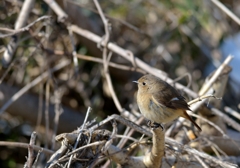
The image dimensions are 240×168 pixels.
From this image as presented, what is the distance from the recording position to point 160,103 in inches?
124

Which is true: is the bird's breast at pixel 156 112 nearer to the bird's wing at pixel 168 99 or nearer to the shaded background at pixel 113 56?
the bird's wing at pixel 168 99

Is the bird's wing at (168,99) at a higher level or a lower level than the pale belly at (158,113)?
higher

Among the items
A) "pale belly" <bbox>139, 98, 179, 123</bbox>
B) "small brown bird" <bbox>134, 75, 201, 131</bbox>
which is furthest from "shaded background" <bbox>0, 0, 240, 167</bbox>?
"pale belly" <bbox>139, 98, 179, 123</bbox>

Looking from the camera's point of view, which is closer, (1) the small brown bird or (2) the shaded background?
(1) the small brown bird

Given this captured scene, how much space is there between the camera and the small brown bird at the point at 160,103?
3090 mm

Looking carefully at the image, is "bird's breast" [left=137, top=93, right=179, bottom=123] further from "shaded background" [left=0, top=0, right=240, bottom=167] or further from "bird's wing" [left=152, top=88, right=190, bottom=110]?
"shaded background" [left=0, top=0, right=240, bottom=167]

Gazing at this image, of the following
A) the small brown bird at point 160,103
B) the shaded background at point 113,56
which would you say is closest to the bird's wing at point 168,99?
the small brown bird at point 160,103

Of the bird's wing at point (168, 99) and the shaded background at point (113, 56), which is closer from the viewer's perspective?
the bird's wing at point (168, 99)

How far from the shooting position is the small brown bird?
3.09 m

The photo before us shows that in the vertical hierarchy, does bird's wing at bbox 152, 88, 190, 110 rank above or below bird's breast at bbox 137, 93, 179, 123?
above

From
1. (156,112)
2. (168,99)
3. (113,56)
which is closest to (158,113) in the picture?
(156,112)

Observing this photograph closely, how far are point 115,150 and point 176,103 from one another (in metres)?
0.50

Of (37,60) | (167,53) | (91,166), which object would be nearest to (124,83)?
(167,53)

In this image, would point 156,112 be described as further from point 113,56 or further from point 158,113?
point 113,56
